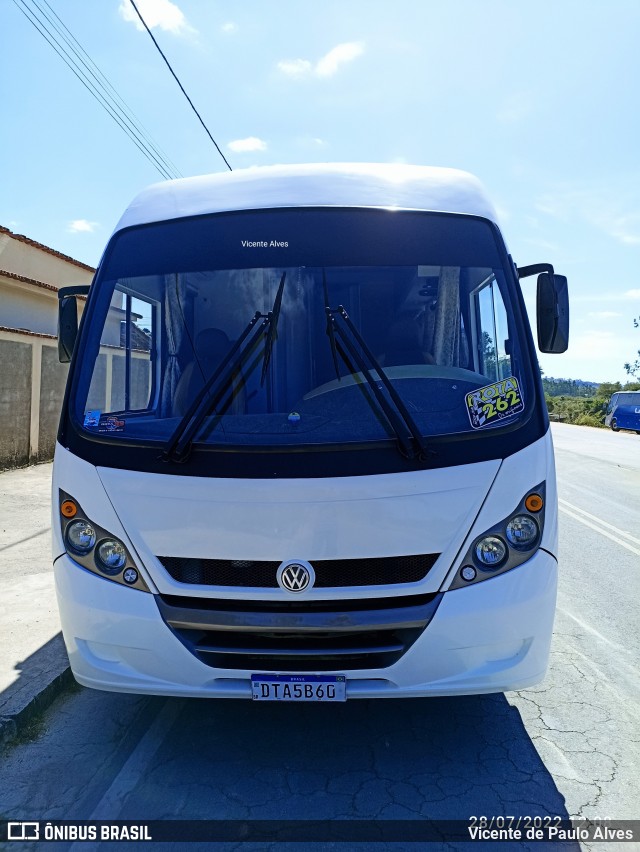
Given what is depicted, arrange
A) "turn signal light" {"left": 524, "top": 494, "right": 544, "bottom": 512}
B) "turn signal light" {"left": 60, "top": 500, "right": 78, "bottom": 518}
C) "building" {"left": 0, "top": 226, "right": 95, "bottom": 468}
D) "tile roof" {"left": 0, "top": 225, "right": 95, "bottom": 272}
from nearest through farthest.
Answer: "turn signal light" {"left": 524, "top": 494, "right": 544, "bottom": 512}, "turn signal light" {"left": 60, "top": 500, "right": 78, "bottom": 518}, "building" {"left": 0, "top": 226, "right": 95, "bottom": 468}, "tile roof" {"left": 0, "top": 225, "right": 95, "bottom": 272}

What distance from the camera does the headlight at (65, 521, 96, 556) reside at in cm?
310

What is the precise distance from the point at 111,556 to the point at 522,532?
68.0 inches

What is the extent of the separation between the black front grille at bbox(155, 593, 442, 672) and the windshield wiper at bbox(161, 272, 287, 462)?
2.08 ft

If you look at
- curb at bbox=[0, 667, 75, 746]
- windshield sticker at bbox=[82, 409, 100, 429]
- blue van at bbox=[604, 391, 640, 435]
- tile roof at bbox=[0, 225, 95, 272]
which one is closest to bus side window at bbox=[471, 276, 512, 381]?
windshield sticker at bbox=[82, 409, 100, 429]

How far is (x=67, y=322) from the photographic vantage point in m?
4.05

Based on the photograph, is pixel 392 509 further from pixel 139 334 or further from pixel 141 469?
pixel 139 334

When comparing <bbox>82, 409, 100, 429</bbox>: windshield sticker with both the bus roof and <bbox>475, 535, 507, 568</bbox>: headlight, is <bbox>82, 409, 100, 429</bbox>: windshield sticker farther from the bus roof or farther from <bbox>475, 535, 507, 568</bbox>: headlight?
<bbox>475, 535, 507, 568</bbox>: headlight

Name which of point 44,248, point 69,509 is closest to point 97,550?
point 69,509

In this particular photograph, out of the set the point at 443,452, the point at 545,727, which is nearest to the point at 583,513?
the point at 545,727

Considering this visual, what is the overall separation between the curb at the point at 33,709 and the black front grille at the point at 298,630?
1.19 m

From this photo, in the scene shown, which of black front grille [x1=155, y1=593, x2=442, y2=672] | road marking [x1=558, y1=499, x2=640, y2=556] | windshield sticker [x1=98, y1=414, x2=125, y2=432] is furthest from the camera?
road marking [x1=558, y1=499, x2=640, y2=556]

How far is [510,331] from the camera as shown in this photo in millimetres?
3477

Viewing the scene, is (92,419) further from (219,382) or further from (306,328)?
(306,328)

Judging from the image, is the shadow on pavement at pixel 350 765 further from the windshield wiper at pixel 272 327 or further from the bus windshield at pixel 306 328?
the windshield wiper at pixel 272 327
